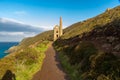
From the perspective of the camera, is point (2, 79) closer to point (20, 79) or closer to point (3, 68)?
point (20, 79)

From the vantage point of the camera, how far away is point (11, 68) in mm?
19156

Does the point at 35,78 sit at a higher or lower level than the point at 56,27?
lower

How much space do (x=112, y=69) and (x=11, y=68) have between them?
32.7 feet

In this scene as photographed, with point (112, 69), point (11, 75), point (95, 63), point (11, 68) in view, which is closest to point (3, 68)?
point (11, 68)

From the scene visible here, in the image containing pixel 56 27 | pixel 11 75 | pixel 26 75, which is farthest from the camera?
pixel 56 27

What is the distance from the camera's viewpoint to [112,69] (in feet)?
44.4

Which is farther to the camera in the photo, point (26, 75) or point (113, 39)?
point (113, 39)

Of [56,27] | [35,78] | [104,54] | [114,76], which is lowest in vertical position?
[35,78]

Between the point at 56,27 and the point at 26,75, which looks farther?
the point at 56,27

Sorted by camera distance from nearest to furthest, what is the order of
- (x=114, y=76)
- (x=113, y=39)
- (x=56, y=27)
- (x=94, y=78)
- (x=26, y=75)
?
(x=114, y=76)
(x=94, y=78)
(x=26, y=75)
(x=113, y=39)
(x=56, y=27)

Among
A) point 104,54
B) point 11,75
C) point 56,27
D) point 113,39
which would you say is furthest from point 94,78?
point 56,27

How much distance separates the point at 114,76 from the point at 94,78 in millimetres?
1728

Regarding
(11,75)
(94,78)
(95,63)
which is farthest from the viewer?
(11,75)

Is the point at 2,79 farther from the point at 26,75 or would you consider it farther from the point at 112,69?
the point at 112,69
